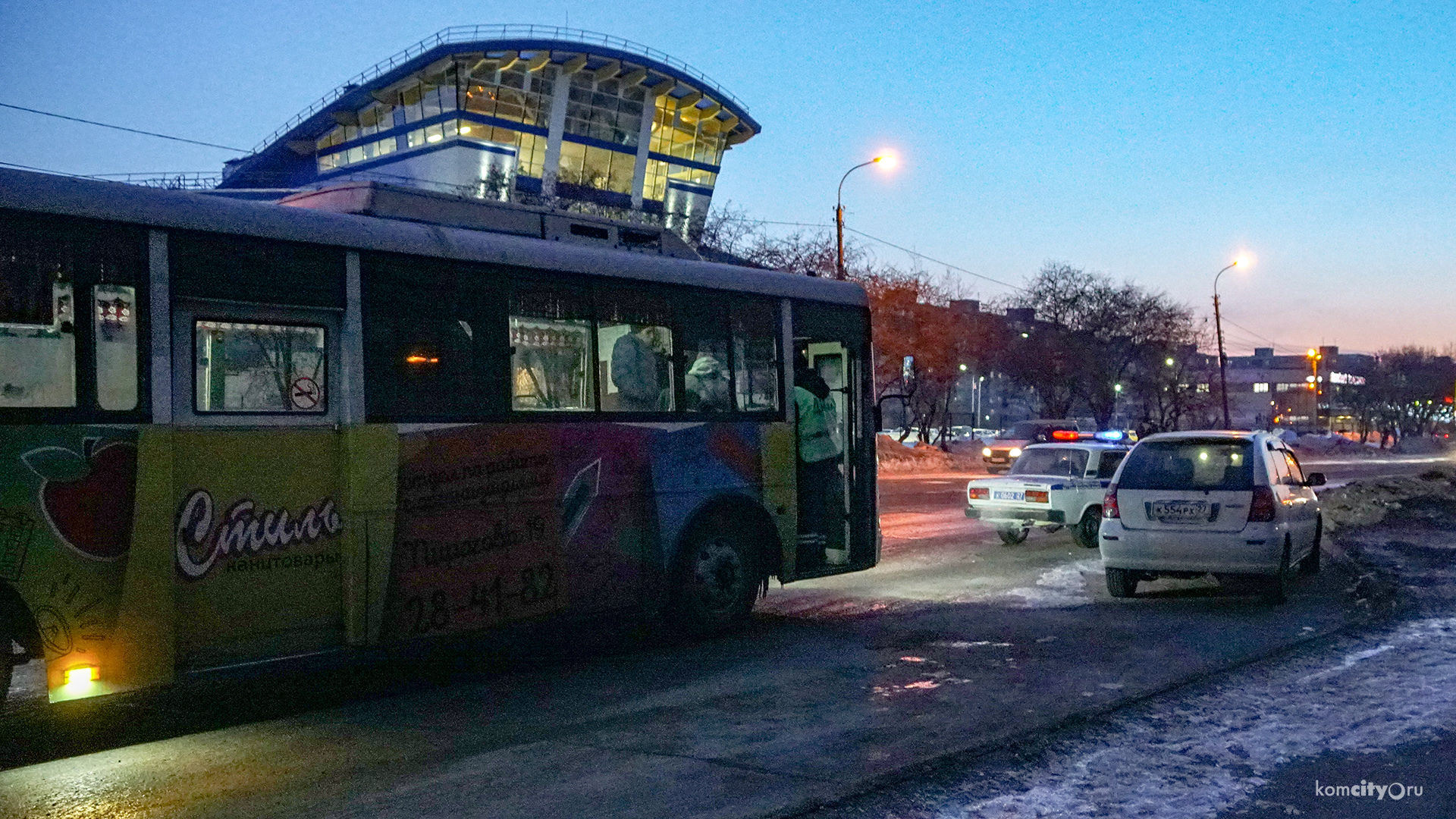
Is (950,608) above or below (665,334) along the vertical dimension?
below

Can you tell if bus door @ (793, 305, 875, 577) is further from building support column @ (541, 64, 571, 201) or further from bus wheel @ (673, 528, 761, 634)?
building support column @ (541, 64, 571, 201)

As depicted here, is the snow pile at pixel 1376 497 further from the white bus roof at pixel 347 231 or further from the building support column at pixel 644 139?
the building support column at pixel 644 139

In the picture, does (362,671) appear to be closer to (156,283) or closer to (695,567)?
(695,567)

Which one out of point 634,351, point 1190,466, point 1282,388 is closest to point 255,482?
point 634,351

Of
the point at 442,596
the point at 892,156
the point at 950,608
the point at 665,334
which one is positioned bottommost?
the point at 950,608

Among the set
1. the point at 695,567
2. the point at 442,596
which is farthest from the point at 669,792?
the point at 695,567

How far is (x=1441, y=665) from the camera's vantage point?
838 centimetres

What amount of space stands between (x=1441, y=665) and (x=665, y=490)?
18.1 feet

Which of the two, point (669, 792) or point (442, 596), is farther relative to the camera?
point (442, 596)

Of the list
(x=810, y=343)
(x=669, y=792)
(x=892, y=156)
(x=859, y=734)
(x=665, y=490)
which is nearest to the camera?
(x=669, y=792)

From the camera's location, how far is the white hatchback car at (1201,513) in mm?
11383

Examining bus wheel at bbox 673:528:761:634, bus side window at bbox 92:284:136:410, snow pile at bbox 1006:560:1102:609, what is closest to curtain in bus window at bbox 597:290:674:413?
bus wheel at bbox 673:528:761:634

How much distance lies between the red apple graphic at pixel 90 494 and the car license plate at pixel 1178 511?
8851mm

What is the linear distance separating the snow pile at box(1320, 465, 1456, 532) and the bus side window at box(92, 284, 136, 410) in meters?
18.1
